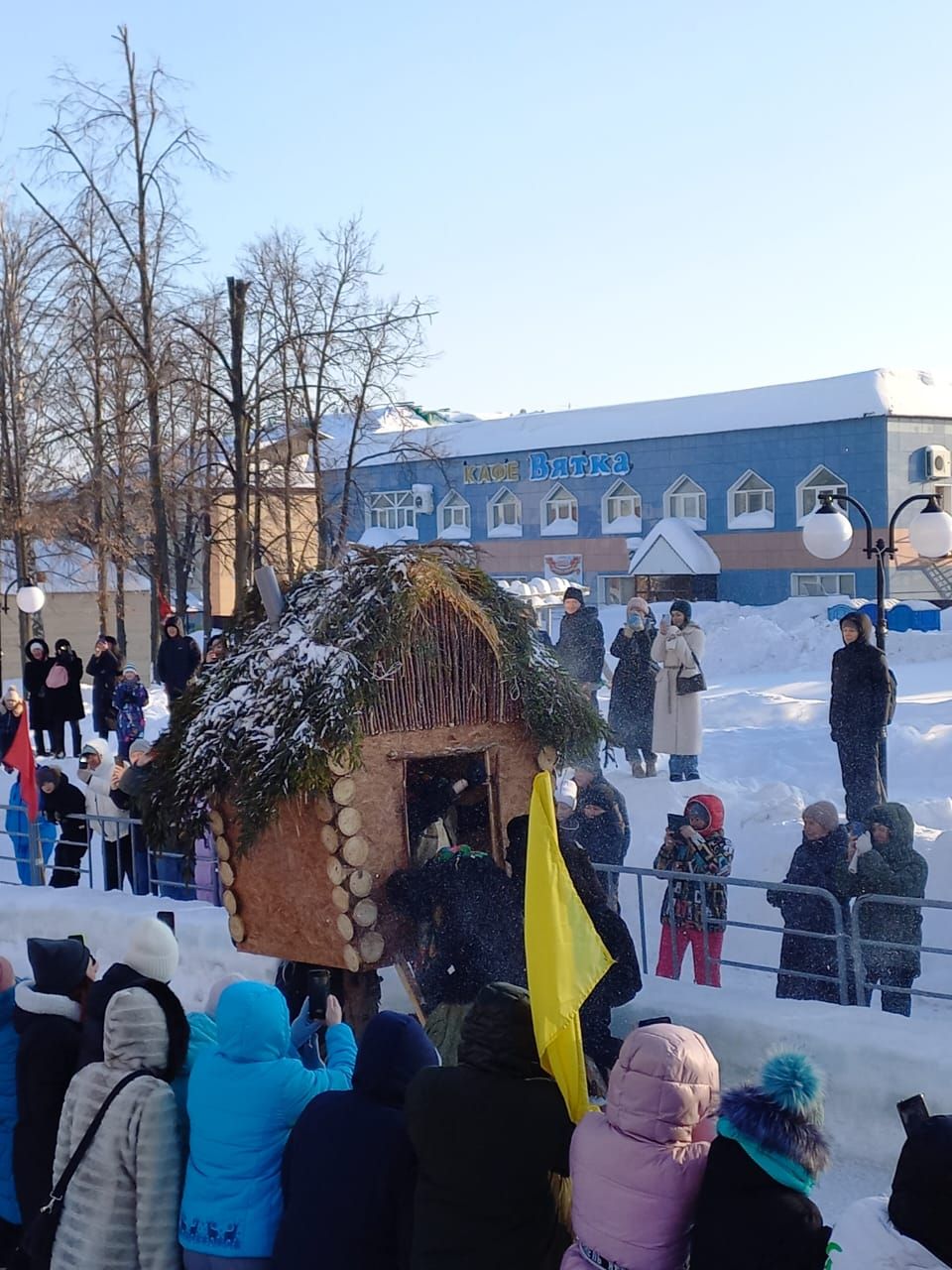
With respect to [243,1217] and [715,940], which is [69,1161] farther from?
[715,940]

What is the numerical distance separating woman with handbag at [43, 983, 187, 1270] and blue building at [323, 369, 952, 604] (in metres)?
25.1

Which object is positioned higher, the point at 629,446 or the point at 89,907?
the point at 629,446

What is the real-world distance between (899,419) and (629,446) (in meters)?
6.71

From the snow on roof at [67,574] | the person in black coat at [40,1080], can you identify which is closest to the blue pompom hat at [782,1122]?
the person in black coat at [40,1080]

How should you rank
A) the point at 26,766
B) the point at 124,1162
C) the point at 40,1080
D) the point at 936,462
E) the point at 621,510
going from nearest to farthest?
1. the point at 124,1162
2. the point at 40,1080
3. the point at 26,766
4. the point at 936,462
5. the point at 621,510

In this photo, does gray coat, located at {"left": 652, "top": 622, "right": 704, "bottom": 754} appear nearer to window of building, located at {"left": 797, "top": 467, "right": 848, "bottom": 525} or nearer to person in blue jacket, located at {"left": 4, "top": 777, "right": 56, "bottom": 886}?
person in blue jacket, located at {"left": 4, "top": 777, "right": 56, "bottom": 886}

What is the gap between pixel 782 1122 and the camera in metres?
2.89

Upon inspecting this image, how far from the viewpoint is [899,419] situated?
2983 cm

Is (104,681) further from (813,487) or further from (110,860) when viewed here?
(813,487)

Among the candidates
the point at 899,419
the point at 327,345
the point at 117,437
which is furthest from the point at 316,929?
the point at 899,419

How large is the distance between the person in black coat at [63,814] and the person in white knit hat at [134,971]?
576 centimetres

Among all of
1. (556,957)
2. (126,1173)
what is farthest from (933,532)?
(126,1173)

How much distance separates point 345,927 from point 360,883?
195 mm

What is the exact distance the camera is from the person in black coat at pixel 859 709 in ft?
31.5
